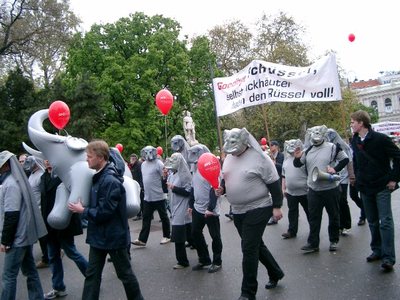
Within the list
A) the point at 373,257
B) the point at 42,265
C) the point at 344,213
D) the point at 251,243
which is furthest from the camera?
the point at 344,213

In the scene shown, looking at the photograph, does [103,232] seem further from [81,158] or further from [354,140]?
[354,140]

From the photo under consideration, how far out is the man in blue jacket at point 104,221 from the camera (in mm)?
4129

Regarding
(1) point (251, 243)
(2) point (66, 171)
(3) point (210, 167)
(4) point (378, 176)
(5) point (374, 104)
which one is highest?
(5) point (374, 104)

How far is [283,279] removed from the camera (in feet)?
18.2

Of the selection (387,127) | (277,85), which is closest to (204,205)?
(277,85)

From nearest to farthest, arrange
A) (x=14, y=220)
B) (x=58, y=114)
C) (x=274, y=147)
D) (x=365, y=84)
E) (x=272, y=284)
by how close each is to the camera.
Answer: (x=14, y=220) < (x=272, y=284) < (x=58, y=114) < (x=274, y=147) < (x=365, y=84)

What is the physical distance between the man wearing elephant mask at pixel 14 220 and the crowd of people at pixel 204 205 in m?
0.01

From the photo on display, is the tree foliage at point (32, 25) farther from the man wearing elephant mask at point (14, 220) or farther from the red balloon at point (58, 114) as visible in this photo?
the man wearing elephant mask at point (14, 220)

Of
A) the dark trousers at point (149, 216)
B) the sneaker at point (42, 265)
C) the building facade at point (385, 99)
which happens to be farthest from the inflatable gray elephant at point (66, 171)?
the building facade at point (385, 99)

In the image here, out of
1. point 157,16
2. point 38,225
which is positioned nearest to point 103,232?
point 38,225

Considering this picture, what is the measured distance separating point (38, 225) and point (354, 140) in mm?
3967

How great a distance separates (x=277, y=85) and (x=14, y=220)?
7430 millimetres

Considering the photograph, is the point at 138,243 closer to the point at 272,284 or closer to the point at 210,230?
the point at 210,230

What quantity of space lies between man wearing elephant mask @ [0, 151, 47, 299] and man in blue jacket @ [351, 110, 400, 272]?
3.87 metres
